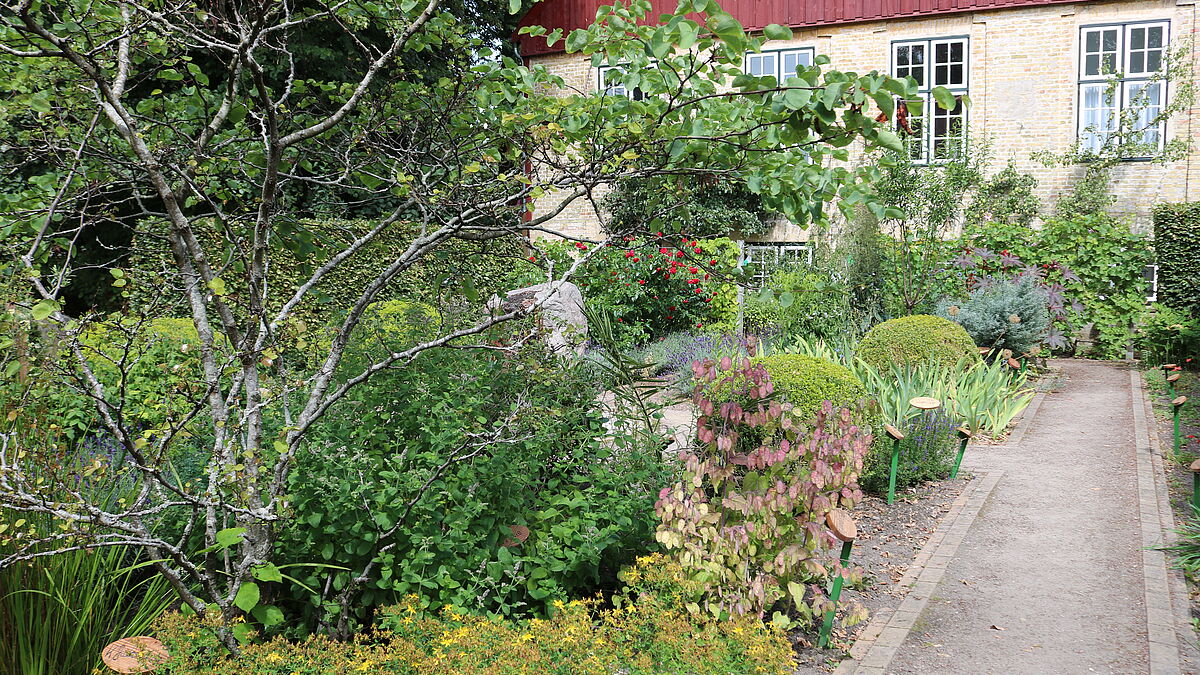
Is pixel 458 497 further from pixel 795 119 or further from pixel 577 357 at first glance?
pixel 795 119

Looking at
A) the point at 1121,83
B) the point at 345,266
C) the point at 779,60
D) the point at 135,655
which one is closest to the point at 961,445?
the point at 135,655

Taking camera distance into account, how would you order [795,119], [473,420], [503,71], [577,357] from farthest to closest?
[577,357]
[473,420]
[503,71]
[795,119]

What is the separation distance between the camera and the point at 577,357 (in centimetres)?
432

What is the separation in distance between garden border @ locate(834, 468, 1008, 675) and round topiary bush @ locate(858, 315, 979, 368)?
252cm

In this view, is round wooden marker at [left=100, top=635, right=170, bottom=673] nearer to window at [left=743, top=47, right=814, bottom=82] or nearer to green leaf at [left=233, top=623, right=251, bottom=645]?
green leaf at [left=233, top=623, right=251, bottom=645]

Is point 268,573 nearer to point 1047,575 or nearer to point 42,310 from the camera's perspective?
point 42,310

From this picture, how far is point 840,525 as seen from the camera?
3623mm

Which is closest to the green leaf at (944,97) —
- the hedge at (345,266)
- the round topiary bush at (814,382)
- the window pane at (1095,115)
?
the hedge at (345,266)

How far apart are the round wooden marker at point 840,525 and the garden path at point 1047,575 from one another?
562 millimetres

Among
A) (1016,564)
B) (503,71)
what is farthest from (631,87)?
(1016,564)

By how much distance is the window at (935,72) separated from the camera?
1445cm

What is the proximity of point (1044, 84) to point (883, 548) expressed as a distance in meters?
11.9

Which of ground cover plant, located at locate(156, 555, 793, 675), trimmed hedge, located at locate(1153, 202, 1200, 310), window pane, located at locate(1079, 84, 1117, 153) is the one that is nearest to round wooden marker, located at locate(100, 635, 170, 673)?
ground cover plant, located at locate(156, 555, 793, 675)

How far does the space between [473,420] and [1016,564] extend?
329 cm
